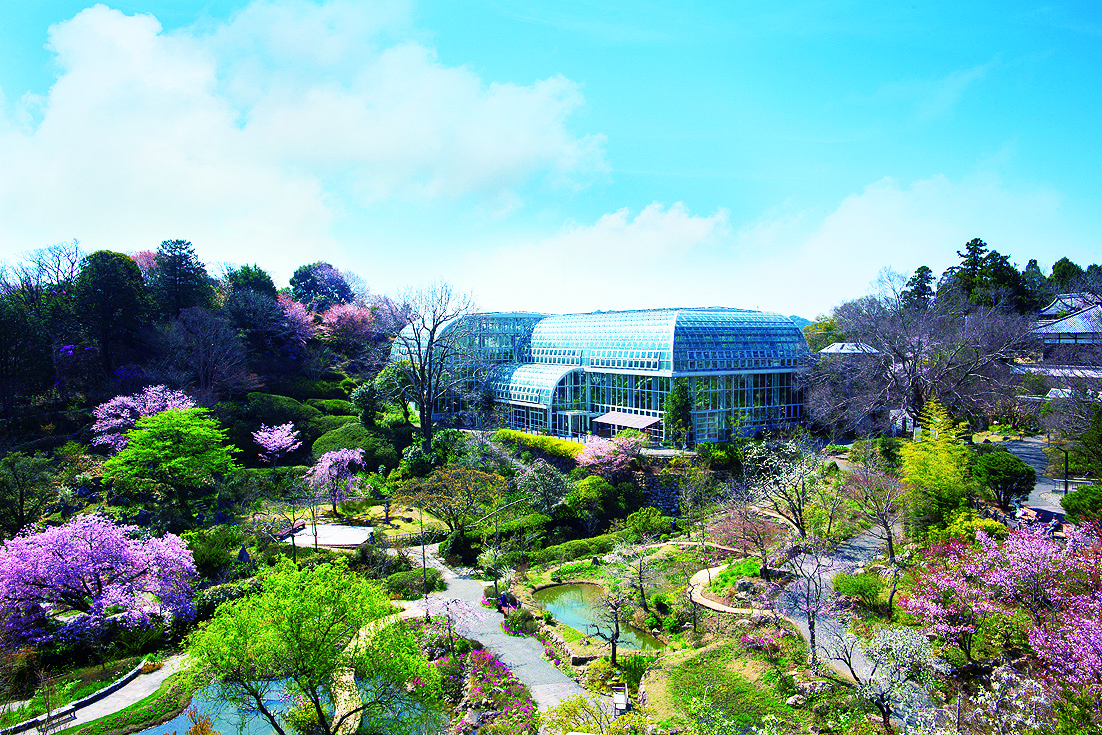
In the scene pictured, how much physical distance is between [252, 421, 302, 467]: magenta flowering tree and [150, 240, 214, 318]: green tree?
50.9ft

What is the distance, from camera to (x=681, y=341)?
3900 centimetres

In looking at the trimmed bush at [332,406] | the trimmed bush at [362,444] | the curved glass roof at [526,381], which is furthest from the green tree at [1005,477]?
the trimmed bush at [332,406]

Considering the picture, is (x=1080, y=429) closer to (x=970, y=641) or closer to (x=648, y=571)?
(x=970, y=641)

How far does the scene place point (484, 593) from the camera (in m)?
23.0

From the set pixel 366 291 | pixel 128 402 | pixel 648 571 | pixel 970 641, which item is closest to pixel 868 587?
pixel 970 641

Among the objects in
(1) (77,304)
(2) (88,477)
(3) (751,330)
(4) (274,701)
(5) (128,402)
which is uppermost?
(1) (77,304)

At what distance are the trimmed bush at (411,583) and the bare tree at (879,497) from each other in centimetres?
1851

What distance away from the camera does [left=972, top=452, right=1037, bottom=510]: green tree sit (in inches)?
915

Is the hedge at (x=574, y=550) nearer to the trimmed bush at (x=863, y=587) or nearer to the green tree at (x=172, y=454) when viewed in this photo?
the trimmed bush at (x=863, y=587)

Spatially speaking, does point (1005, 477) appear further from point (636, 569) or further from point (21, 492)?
point (21, 492)

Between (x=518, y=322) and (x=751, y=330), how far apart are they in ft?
70.3

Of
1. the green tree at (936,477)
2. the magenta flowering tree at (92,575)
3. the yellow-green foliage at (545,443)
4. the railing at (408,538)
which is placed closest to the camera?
the magenta flowering tree at (92,575)

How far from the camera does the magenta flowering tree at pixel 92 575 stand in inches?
727

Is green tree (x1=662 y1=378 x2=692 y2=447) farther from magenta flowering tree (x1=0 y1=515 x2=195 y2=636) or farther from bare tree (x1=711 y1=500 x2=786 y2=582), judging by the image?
magenta flowering tree (x1=0 y1=515 x2=195 y2=636)
